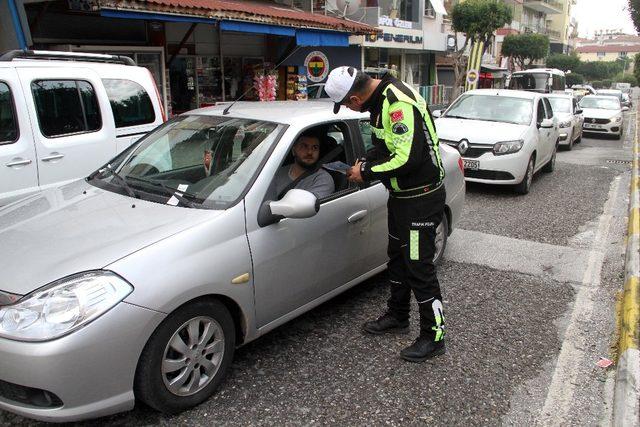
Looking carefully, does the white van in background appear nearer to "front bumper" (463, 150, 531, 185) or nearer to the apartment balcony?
"front bumper" (463, 150, 531, 185)

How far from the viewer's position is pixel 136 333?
8.61 feet

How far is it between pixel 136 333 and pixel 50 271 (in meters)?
0.49

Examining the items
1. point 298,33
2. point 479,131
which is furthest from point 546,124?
point 298,33

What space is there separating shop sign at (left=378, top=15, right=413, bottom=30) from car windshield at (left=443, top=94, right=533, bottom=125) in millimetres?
12989

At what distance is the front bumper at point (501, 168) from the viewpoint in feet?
28.1

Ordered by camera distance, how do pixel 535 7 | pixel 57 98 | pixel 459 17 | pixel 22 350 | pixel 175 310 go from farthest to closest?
1. pixel 535 7
2. pixel 459 17
3. pixel 57 98
4. pixel 175 310
5. pixel 22 350

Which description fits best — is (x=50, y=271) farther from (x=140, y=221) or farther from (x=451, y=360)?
(x=451, y=360)

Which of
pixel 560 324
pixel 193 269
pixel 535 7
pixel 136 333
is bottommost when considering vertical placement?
pixel 560 324

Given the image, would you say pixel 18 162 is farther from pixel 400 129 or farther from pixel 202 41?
pixel 202 41

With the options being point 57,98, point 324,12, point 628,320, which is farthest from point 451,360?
point 324,12

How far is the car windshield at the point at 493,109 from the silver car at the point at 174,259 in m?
5.99

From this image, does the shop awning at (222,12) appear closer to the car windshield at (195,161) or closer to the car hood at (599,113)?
the car windshield at (195,161)

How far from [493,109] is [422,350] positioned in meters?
7.11

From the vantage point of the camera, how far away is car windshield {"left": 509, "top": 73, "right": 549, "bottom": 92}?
84.9 ft
